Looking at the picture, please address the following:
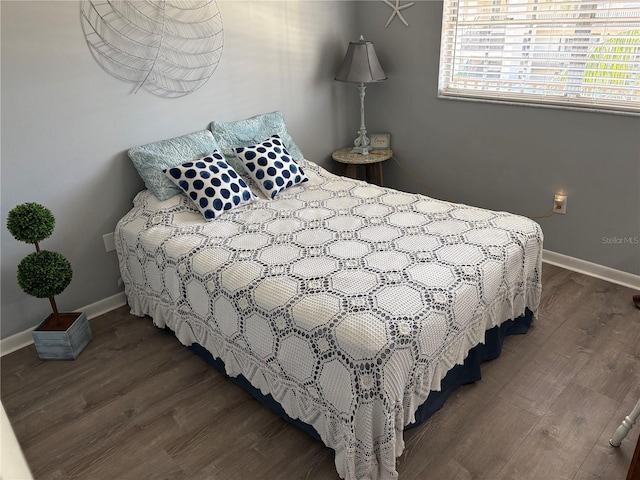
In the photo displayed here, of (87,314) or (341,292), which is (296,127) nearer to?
(87,314)

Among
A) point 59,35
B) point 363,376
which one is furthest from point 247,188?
point 363,376

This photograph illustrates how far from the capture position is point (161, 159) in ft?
8.95

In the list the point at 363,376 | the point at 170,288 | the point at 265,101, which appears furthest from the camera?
the point at 265,101

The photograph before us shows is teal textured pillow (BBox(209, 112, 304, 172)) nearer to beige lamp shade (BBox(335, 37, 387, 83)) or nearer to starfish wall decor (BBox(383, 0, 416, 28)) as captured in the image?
beige lamp shade (BBox(335, 37, 387, 83))

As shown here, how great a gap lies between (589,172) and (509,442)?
1778 millimetres

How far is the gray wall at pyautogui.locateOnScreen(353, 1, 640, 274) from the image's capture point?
283 centimetres

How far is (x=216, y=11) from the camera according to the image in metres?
2.93

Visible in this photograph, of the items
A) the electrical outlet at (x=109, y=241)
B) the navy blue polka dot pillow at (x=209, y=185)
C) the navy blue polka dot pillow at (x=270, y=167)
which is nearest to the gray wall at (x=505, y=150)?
the navy blue polka dot pillow at (x=270, y=167)

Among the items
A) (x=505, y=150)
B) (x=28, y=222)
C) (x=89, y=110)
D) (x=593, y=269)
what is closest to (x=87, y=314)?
(x=28, y=222)

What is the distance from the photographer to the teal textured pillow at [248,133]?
3062 millimetres

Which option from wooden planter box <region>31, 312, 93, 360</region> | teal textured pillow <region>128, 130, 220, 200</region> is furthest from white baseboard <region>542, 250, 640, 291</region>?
wooden planter box <region>31, 312, 93, 360</region>

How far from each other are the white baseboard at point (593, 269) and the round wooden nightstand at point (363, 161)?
51.5 inches

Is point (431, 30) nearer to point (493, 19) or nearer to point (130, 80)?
point (493, 19)

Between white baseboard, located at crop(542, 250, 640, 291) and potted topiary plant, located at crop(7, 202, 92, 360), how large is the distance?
2.85 meters
